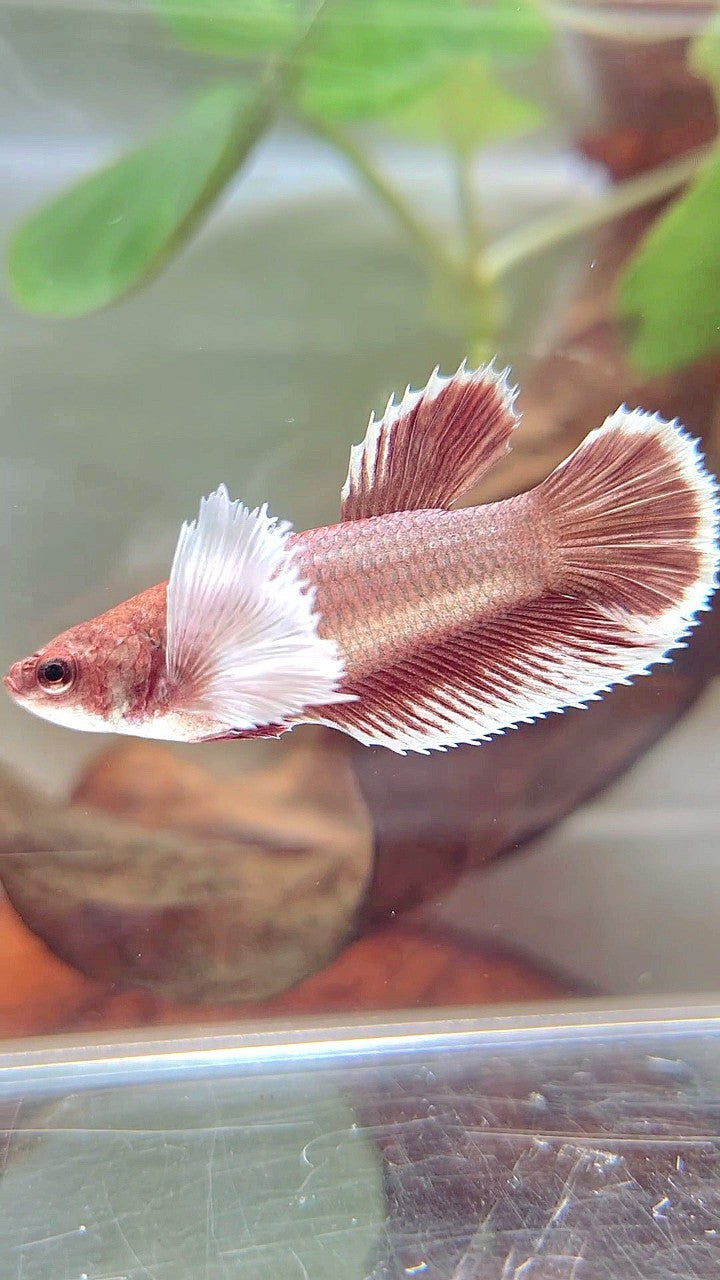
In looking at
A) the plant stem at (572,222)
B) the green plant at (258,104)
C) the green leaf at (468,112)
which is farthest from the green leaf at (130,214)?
the plant stem at (572,222)

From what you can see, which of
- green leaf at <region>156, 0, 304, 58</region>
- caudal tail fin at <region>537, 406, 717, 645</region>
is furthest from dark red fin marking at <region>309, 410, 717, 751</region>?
green leaf at <region>156, 0, 304, 58</region>

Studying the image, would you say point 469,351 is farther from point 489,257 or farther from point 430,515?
point 430,515

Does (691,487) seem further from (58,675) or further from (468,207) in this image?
(58,675)

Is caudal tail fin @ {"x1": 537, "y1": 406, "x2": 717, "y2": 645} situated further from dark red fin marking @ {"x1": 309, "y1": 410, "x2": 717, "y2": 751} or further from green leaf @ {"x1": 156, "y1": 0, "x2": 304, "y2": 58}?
green leaf @ {"x1": 156, "y1": 0, "x2": 304, "y2": 58}

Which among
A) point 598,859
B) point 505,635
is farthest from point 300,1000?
point 505,635

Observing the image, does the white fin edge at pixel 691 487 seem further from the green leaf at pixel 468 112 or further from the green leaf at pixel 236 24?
the green leaf at pixel 236 24

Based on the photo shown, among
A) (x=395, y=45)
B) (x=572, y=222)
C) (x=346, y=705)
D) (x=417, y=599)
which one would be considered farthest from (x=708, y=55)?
(x=346, y=705)

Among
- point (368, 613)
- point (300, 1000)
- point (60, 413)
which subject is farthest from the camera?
point (300, 1000)
